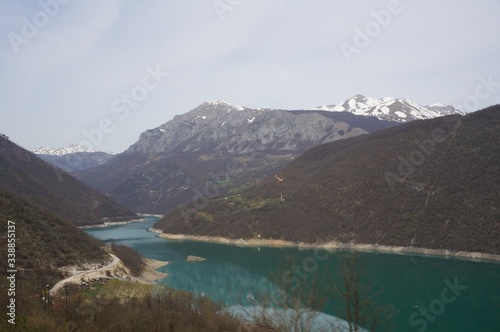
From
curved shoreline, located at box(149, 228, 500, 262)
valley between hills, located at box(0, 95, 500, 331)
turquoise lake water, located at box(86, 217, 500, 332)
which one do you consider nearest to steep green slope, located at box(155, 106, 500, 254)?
valley between hills, located at box(0, 95, 500, 331)

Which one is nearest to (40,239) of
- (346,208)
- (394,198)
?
(346,208)

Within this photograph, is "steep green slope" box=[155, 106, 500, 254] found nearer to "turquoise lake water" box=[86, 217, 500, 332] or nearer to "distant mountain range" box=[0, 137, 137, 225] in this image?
"turquoise lake water" box=[86, 217, 500, 332]

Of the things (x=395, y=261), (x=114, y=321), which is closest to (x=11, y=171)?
(x=395, y=261)

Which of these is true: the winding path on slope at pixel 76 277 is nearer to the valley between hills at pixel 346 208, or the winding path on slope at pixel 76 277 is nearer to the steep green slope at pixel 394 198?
the valley between hills at pixel 346 208

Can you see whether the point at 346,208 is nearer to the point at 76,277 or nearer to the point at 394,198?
the point at 394,198

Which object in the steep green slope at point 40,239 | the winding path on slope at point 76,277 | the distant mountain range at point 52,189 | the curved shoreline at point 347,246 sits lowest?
the curved shoreline at point 347,246

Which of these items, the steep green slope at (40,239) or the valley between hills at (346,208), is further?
the valley between hills at (346,208)

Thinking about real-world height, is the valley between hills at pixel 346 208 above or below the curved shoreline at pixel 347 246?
above

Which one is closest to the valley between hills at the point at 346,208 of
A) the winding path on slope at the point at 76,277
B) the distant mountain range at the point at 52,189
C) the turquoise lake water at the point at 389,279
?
the winding path on slope at the point at 76,277
